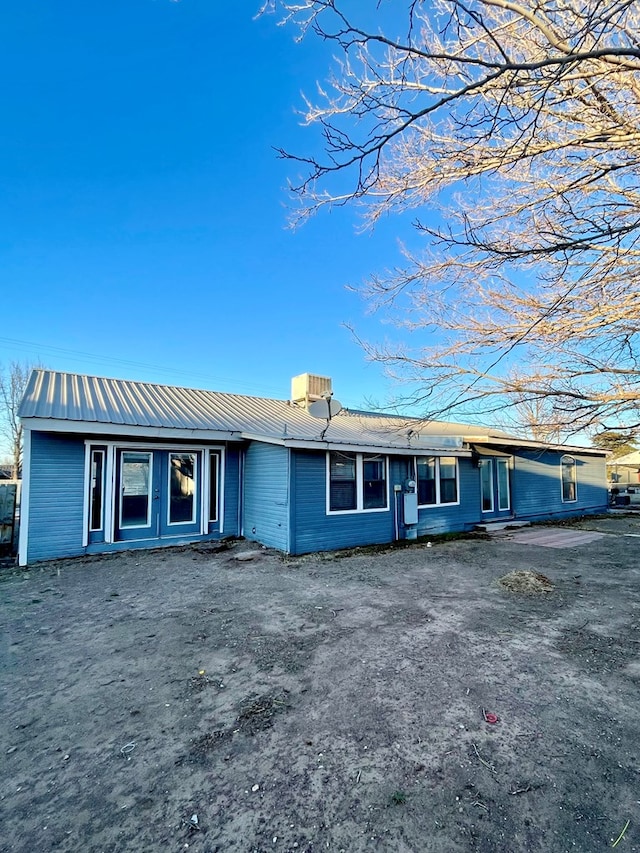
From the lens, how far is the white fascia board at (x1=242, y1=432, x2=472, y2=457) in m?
8.18

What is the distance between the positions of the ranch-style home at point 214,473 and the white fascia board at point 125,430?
0.02m

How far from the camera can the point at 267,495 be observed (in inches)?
354

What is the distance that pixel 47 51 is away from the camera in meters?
7.11

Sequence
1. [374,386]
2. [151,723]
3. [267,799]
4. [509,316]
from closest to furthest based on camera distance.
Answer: [267,799] → [151,723] → [509,316] → [374,386]

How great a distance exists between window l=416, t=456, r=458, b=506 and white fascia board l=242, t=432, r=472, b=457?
1.40ft

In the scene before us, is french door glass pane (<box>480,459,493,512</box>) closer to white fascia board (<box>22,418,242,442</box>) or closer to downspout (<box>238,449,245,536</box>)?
downspout (<box>238,449,245,536</box>)

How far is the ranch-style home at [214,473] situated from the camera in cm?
770

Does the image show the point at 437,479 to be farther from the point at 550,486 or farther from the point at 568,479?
the point at 568,479

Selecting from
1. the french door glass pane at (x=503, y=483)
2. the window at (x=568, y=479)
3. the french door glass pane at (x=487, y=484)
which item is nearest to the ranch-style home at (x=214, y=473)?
the french door glass pane at (x=487, y=484)

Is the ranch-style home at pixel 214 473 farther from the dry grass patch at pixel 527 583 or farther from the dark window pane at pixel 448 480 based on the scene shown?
the dry grass patch at pixel 527 583

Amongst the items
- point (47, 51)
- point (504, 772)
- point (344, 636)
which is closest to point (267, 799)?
point (504, 772)

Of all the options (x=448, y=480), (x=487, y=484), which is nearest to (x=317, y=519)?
(x=448, y=480)

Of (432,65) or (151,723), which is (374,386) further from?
(151,723)

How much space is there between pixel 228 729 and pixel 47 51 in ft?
34.5
